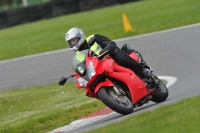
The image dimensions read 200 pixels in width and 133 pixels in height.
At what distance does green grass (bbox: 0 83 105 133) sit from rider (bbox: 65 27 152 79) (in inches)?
56.4

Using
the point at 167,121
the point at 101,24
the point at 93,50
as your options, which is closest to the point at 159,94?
the point at 93,50

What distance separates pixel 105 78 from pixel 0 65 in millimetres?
11942

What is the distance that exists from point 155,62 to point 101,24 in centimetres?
1063

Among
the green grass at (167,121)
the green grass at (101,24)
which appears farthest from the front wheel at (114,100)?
the green grass at (101,24)

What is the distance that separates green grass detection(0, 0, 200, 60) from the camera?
74.8ft

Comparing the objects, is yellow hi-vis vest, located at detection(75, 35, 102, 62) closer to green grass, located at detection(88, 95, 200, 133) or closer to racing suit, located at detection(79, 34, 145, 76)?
racing suit, located at detection(79, 34, 145, 76)

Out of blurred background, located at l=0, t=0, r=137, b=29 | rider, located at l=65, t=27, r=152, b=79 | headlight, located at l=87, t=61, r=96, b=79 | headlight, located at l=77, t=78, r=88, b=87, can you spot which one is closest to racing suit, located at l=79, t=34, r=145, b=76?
rider, located at l=65, t=27, r=152, b=79

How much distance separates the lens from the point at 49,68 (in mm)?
17828

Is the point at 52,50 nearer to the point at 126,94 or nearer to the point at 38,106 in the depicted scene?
the point at 38,106

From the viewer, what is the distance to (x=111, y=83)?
9.10m

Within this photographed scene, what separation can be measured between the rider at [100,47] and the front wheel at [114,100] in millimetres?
500

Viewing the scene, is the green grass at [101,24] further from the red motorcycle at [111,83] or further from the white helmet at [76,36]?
the white helmet at [76,36]

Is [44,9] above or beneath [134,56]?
beneath

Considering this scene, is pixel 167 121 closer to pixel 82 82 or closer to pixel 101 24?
pixel 82 82
